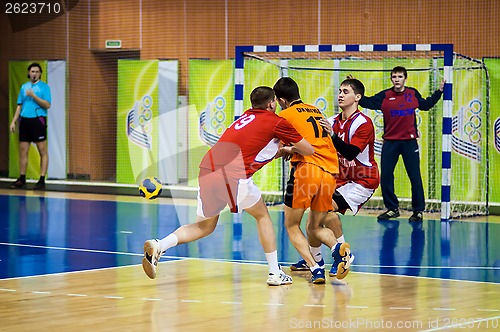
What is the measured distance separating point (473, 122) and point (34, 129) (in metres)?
8.50

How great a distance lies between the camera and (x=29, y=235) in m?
13.0

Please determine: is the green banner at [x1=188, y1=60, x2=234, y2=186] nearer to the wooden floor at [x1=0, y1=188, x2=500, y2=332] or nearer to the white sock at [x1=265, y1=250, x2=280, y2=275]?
the wooden floor at [x1=0, y1=188, x2=500, y2=332]

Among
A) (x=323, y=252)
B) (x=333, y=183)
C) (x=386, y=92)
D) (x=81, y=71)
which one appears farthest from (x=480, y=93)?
(x=81, y=71)

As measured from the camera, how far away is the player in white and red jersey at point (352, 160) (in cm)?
994

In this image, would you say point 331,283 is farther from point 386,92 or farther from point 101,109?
point 101,109

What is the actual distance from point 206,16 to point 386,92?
695 cm

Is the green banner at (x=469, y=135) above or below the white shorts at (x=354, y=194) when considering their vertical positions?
above

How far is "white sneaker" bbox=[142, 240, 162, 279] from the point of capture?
8820 millimetres

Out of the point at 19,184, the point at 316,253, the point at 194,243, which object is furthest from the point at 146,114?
the point at 316,253

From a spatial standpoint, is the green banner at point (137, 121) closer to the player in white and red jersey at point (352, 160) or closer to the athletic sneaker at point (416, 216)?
the athletic sneaker at point (416, 216)

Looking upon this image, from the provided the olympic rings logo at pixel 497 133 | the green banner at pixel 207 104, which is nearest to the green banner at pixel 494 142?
the olympic rings logo at pixel 497 133

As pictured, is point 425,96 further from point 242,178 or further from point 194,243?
point 242,178

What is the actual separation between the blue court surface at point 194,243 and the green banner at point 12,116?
4.36 metres

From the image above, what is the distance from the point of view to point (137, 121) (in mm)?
20766
